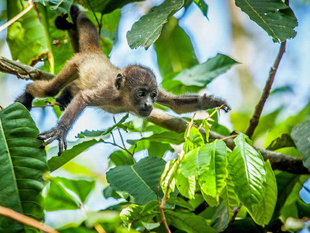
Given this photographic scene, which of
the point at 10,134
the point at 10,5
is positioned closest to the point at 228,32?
the point at 10,5

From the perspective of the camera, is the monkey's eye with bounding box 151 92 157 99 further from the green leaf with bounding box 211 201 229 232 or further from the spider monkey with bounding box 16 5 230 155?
the green leaf with bounding box 211 201 229 232

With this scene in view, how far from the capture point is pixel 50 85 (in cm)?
400

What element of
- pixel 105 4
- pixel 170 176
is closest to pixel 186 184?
pixel 170 176

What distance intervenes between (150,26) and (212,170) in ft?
4.47

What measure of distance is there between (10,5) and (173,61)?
2163 millimetres

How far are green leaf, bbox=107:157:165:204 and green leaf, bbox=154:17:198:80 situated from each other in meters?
2.33

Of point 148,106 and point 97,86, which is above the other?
point 97,86

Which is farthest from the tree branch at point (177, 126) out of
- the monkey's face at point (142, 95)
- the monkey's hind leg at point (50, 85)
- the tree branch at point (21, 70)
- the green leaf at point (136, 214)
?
the green leaf at point (136, 214)

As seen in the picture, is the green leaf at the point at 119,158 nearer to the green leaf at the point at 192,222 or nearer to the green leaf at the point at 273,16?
the green leaf at the point at 192,222

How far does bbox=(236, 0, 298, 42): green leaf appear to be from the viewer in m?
2.81

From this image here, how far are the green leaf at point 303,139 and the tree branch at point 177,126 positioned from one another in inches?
9.6

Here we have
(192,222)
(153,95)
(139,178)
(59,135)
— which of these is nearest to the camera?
(192,222)

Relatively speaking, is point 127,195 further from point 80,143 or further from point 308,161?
point 308,161

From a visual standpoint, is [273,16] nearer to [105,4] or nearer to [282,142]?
[282,142]
